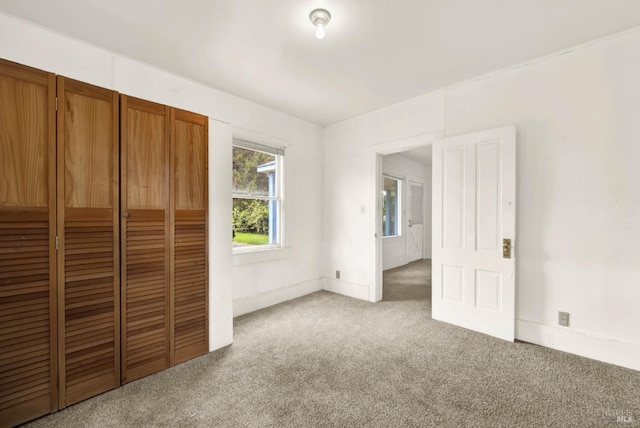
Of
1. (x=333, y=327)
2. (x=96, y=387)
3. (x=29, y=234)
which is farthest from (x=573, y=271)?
(x=29, y=234)

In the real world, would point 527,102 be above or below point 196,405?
above

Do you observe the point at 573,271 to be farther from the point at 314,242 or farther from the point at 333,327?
the point at 314,242

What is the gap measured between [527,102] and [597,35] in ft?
2.05

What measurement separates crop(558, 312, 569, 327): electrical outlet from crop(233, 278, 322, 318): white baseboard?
298 centimetres

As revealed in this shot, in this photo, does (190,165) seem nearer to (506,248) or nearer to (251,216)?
(251,216)

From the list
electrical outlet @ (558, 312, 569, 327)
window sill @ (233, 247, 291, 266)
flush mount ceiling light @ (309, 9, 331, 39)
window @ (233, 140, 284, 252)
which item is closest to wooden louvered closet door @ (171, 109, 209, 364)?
window sill @ (233, 247, 291, 266)

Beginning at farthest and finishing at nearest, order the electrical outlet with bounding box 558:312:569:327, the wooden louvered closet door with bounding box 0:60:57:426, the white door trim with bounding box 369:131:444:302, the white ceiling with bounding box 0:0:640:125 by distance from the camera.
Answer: the white door trim with bounding box 369:131:444:302
the electrical outlet with bounding box 558:312:569:327
the white ceiling with bounding box 0:0:640:125
the wooden louvered closet door with bounding box 0:60:57:426

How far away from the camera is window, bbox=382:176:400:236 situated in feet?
20.8

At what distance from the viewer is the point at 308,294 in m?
4.26

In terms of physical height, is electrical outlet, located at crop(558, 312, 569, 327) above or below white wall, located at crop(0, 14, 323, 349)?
below

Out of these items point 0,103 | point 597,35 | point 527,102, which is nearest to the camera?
point 0,103

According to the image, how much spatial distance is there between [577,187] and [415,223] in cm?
494

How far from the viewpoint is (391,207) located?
6.61 m

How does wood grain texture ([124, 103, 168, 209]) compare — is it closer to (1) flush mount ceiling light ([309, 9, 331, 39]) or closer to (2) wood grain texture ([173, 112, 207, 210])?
(2) wood grain texture ([173, 112, 207, 210])
